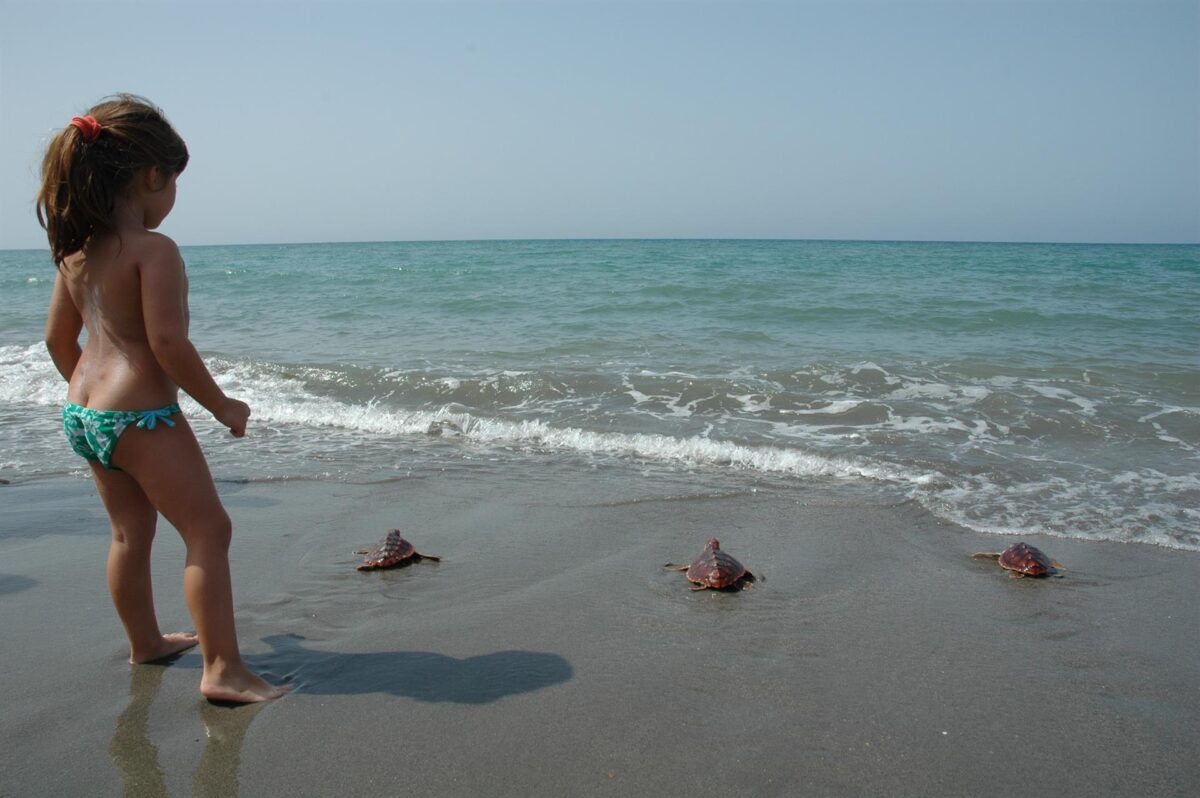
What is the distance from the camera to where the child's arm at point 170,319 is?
92.9 inches

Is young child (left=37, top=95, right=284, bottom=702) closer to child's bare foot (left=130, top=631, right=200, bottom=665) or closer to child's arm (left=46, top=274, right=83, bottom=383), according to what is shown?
child's arm (left=46, top=274, right=83, bottom=383)

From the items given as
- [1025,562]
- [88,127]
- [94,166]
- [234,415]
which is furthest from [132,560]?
[1025,562]

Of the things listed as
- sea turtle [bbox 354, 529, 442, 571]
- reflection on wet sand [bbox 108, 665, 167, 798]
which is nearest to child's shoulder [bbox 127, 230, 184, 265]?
reflection on wet sand [bbox 108, 665, 167, 798]

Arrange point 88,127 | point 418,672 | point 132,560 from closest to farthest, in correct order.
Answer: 1. point 88,127
2. point 132,560
3. point 418,672

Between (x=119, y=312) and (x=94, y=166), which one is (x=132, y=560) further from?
(x=94, y=166)

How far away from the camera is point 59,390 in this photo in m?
9.09

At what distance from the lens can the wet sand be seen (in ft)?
7.75

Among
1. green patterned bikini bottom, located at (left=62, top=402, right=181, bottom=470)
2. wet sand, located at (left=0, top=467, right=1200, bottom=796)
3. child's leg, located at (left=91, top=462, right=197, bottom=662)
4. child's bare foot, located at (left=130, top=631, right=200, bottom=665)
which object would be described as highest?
green patterned bikini bottom, located at (left=62, top=402, right=181, bottom=470)

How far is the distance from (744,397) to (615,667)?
18.7 feet

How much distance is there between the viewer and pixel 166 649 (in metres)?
2.96

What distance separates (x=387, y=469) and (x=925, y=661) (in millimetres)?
4032

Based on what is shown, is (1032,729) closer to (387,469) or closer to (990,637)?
(990,637)

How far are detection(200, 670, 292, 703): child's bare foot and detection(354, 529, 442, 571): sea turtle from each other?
50.5 inches

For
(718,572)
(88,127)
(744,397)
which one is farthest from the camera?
(744,397)
